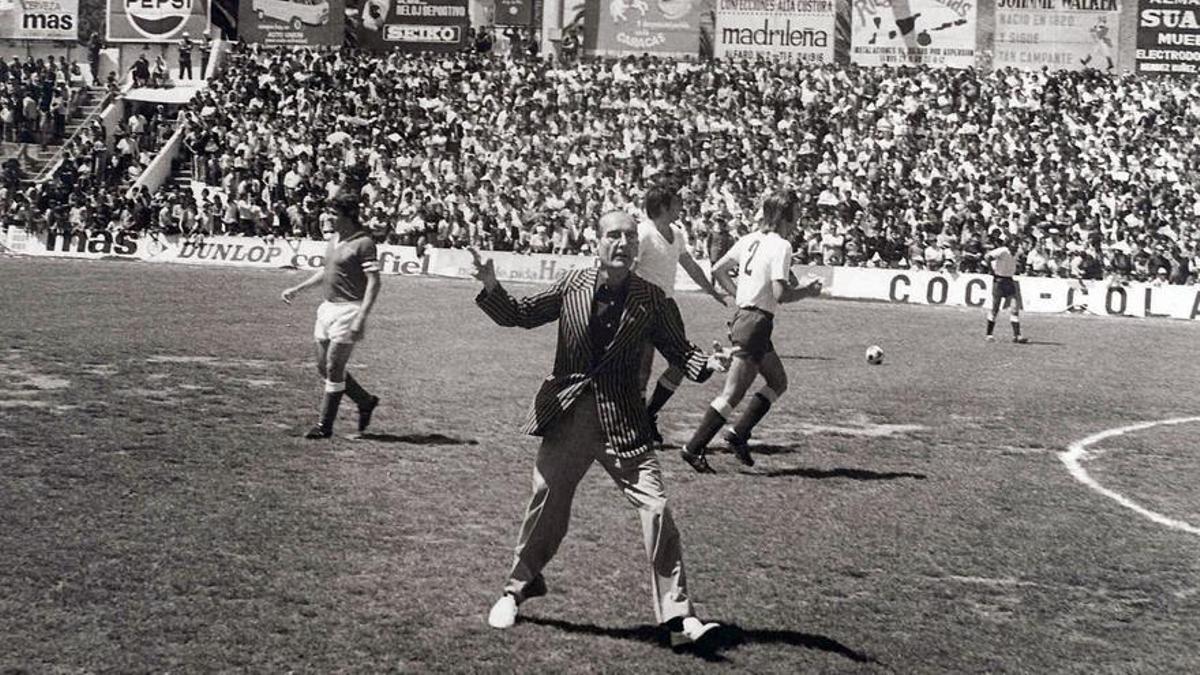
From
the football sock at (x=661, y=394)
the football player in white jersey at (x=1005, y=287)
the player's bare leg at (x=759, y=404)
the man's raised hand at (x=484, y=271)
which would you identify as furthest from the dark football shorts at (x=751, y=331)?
the football player in white jersey at (x=1005, y=287)

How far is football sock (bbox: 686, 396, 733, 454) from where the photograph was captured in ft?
31.9

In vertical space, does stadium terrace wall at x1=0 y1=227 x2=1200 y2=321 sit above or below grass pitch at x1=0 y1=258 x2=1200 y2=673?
above

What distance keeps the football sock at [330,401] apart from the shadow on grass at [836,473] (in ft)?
10.7

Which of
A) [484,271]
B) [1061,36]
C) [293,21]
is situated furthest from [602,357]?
[293,21]

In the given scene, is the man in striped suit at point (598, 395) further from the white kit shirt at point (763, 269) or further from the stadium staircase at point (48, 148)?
the stadium staircase at point (48, 148)

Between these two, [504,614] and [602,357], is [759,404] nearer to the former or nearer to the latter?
[602,357]

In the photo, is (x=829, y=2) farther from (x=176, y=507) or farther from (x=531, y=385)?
(x=176, y=507)

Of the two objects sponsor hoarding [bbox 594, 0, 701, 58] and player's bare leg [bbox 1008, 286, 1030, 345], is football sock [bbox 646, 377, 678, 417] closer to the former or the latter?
player's bare leg [bbox 1008, 286, 1030, 345]

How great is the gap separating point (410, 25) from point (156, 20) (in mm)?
8803

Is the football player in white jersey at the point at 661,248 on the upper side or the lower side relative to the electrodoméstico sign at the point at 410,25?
lower

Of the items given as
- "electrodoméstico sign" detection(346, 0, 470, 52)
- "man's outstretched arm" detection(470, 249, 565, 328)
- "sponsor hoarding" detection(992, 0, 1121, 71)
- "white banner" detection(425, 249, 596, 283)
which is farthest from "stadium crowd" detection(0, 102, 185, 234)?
"man's outstretched arm" detection(470, 249, 565, 328)

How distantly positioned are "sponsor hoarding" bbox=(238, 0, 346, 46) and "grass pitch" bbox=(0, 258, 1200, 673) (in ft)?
101

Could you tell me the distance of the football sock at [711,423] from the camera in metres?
9.73

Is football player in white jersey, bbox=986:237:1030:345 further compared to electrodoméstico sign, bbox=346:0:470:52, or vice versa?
electrodoméstico sign, bbox=346:0:470:52
